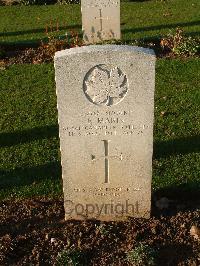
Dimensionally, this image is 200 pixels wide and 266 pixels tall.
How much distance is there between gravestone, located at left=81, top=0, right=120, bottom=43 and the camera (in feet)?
35.1

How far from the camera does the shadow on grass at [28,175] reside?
6035 mm

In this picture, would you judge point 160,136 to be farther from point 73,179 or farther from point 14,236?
point 14,236

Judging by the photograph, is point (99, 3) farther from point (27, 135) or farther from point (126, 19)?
point (27, 135)

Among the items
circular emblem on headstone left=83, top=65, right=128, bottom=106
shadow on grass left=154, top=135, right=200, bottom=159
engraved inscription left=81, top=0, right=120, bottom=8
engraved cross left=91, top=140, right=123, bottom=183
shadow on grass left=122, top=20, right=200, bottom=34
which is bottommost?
shadow on grass left=154, top=135, right=200, bottom=159

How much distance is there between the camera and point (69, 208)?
16.5 ft

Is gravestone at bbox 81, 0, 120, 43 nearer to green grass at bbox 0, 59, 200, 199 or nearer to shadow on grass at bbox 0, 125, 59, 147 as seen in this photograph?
green grass at bbox 0, 59, 200, 199

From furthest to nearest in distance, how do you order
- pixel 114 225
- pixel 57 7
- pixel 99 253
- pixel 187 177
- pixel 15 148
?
pixel 57 7 < pixel 15 148 < pixel 187 177 < pixel 114 225 < pixel 99 253

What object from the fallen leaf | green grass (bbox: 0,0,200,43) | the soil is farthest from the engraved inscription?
the fallen leaf

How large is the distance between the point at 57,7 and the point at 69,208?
39.5ft

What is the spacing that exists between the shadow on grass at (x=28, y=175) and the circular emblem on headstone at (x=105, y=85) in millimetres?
1982

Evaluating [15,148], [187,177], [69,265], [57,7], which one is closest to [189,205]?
[187,177]

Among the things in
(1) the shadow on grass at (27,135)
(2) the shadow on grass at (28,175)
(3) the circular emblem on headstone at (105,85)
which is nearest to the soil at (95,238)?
(2) the shadow on grass at (28,175)

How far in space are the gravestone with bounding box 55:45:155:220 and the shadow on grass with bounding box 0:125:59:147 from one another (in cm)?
221

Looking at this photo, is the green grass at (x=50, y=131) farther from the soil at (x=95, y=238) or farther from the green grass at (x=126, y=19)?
the green grass at (x=126, y=19)
